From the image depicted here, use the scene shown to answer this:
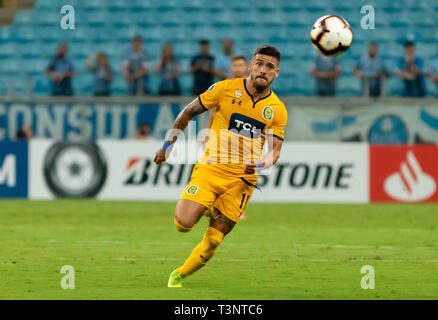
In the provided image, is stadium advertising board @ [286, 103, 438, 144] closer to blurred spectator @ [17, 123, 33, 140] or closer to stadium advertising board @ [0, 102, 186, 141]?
stadium advertising board @ [0, 102, 186, 141]

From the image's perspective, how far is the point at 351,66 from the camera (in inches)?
813

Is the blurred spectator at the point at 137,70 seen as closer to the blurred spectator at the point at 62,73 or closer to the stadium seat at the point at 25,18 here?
the blurred spectator at the point at 62,73

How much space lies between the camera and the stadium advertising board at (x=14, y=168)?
689 inches

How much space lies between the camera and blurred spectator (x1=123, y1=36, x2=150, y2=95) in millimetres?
18531

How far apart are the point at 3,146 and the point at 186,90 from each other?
14.8 ft

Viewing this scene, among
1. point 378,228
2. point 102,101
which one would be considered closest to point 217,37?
point 102,101

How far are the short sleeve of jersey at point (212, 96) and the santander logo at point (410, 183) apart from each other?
9723 mm

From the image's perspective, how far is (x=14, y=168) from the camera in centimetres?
1755

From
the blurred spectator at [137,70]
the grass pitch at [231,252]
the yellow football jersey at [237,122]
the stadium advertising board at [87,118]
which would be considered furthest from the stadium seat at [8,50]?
the yellow football jersey at [237,122]

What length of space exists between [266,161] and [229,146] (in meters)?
0.62

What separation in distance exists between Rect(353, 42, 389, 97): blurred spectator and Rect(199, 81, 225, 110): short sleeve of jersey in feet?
32.9

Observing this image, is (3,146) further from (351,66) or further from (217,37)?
(351,66)

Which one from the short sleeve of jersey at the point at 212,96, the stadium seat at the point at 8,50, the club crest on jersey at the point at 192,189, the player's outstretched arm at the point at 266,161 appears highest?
the stadium seat at the point at 8,50

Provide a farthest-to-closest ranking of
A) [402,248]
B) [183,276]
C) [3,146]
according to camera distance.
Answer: [3,146] < [402,248] < [183,276]
